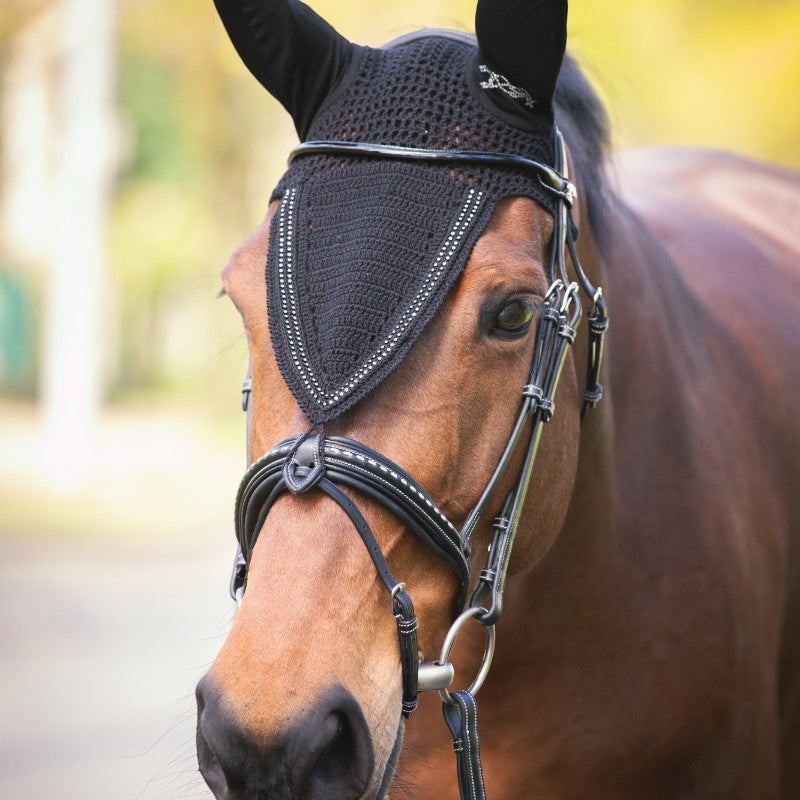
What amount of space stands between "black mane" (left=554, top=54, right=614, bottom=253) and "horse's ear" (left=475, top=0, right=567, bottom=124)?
1.15 feet

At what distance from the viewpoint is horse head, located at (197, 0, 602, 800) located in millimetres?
1690

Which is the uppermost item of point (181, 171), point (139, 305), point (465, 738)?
point (465, 738)

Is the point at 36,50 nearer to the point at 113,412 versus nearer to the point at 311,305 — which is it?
the point at 113,412

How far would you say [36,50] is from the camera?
71.6ft

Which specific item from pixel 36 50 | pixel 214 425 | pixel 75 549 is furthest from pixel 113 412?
pixel 75 549

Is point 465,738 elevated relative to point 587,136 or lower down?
lower down

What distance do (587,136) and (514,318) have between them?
769 millimetres

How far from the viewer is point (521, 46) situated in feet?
6.89

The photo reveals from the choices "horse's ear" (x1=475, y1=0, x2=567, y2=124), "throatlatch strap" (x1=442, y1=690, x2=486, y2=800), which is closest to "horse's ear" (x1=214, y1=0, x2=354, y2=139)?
"horse's ear" (x1=475, y1=0, x2=567, y2=124)

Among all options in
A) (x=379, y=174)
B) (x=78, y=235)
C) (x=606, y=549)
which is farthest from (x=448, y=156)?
(x=78, y=235)

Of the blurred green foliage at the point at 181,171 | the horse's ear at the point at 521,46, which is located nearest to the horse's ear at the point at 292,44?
the horse's ear at the point at 521,46

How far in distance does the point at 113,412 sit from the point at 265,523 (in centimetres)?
1787

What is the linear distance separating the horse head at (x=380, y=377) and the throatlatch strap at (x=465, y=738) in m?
0.14

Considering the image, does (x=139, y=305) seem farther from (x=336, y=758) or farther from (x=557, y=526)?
(x=336, y=758)
